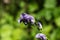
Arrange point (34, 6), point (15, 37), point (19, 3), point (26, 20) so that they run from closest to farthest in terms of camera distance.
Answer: point (26, 20), point (15, 37), point (34, 6), point (19, 3)

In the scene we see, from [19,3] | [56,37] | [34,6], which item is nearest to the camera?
[56,37]

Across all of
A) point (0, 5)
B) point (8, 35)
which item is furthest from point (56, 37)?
point (0, 5)

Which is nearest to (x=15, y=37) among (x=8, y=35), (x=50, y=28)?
(x=8, y=35)

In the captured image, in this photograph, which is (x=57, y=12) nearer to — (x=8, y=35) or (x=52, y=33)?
(x=52, y=33)

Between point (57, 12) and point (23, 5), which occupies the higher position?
point (23, 5)

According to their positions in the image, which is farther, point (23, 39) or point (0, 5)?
point (0, 5)

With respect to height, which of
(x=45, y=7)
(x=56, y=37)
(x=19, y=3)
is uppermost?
(x=19, y=3)
